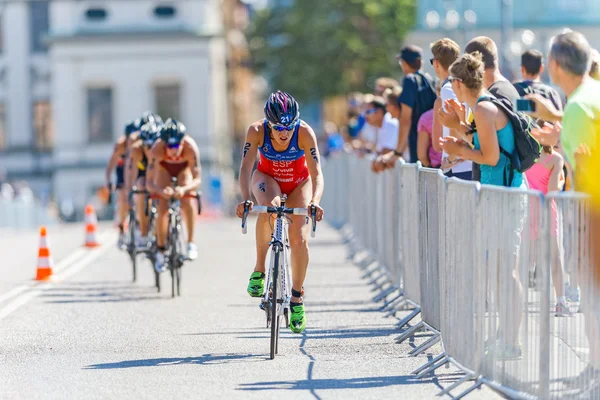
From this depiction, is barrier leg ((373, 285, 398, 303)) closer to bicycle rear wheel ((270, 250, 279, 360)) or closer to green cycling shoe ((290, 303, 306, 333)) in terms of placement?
green cycling shoe ((290, 303, 306, 333))

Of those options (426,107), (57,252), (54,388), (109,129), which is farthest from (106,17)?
(54,388)

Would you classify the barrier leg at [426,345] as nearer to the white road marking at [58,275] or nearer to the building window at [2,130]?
the white road marking at [58,275]

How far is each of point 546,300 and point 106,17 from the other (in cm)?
6157

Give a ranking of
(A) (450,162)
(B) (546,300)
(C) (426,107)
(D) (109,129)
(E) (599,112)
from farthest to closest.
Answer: (D) (109,129), (C) (426,107), (A) (450,162), (E) (599,112), (B) (546,300)

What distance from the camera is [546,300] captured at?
25.0 feet

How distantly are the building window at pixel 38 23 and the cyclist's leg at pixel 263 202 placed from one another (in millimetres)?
64130

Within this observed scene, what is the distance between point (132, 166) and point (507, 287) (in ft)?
33.0

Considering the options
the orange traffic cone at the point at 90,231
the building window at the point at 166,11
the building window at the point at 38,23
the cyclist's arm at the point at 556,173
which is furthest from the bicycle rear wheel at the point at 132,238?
the building window at the point at 38,23

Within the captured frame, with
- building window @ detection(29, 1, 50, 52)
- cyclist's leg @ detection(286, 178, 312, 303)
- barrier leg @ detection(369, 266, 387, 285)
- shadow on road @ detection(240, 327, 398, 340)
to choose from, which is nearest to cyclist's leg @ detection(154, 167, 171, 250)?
barrier leg @ detection(369, 266, 387, 285)

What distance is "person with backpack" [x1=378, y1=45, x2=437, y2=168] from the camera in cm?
1411

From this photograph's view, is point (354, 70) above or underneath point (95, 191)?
above

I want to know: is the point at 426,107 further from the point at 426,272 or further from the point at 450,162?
the point at 426,272

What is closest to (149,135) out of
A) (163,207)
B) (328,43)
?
(163,207)

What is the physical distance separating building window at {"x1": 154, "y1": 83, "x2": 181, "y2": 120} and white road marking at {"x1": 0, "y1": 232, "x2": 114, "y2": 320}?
40589mm
